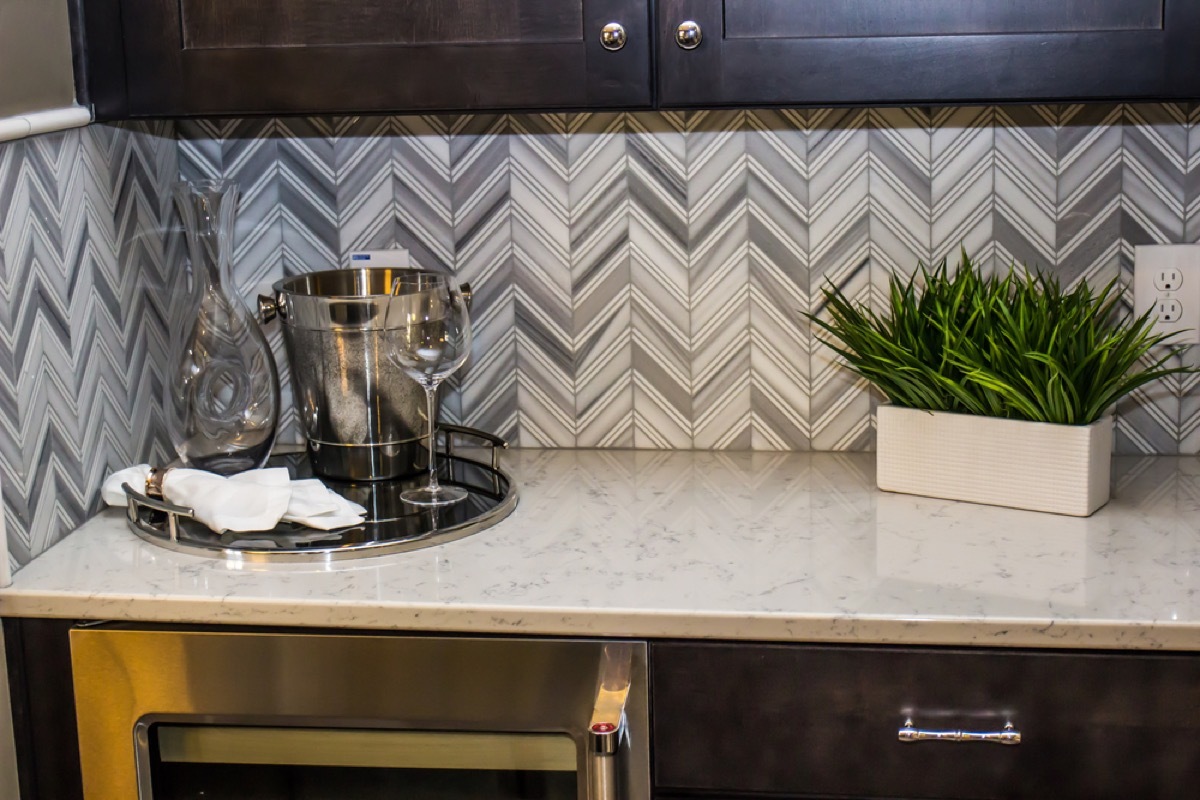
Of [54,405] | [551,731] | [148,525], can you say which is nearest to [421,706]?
[551,731]

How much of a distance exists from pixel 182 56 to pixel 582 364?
2.17 feet

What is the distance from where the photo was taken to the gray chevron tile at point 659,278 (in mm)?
1771

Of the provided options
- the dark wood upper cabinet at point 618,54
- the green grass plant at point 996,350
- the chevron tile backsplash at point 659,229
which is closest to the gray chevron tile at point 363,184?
the chevron tile backsplash at point 659,229

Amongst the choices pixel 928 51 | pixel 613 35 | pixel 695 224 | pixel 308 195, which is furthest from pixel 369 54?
pixel 928 51

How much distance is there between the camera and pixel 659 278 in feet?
5.94

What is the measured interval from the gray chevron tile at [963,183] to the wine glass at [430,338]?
646 mm

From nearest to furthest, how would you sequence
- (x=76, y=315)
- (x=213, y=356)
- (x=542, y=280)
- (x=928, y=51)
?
1. (x=928, y=51)
2. (x=76, y=315)
3. (x=213, y=356)
4. (x=542, y=280)

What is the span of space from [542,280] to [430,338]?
12.1 inches

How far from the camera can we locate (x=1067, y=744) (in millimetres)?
1263

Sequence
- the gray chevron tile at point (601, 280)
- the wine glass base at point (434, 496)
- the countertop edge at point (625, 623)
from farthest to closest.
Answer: the gray chevron tile at point (601, 280)
the wine glass base at point (434, 496)
the countertop edge at point (625, 623)

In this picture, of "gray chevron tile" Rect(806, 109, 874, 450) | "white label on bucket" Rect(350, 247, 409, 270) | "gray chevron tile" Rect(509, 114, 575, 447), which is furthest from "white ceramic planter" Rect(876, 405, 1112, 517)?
"white label on bucket" Rect(350, 247, 409, 270)

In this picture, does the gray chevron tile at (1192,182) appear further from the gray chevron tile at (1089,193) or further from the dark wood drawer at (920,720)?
the dark wood drawer at (920,720)

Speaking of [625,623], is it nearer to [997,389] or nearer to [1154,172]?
[997,389]

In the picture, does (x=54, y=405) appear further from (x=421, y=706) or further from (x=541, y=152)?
(x=541, y=152)
